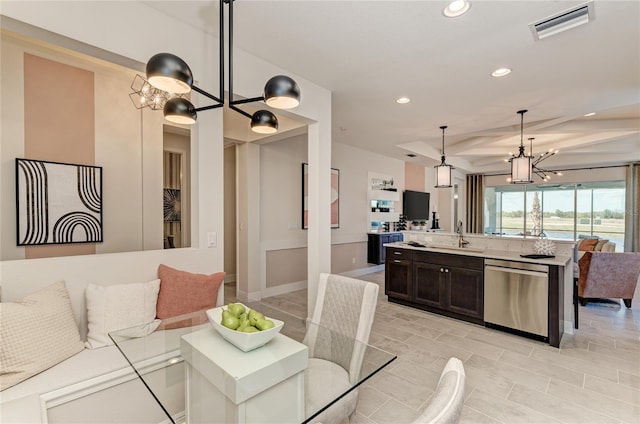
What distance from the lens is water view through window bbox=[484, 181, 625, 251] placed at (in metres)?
7.59

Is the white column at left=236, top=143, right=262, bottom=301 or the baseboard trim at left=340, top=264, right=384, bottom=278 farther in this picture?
the baseboard trim at left=340, top=264, right=384, bottom=278

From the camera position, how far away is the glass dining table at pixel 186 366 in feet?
3.84

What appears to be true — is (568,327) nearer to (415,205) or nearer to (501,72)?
(501,72)

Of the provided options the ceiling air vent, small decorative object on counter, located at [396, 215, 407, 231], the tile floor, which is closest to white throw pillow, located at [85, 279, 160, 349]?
the tile floor

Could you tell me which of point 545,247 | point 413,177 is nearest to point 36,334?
point 545,247

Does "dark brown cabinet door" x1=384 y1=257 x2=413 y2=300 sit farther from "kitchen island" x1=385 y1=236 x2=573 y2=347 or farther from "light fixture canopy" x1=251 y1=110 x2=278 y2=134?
"light fixture canopy" x1=251 y1=110 x2=278 y2=134

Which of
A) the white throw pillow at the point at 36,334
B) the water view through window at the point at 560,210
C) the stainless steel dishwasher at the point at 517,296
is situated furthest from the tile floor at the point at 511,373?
the water view through window at the point at 560,210

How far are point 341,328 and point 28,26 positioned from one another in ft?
8.32

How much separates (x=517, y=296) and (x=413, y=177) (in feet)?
16.8

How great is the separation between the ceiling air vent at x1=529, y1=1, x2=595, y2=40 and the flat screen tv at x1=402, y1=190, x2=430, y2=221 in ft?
17.8

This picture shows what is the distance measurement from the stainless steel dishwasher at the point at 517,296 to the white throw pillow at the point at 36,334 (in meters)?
3.85

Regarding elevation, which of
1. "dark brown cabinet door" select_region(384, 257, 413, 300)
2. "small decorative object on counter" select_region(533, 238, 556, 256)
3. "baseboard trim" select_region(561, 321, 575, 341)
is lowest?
"baseboard trim" select_region(561, 321, 575, 341)

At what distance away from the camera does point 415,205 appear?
7.74 m

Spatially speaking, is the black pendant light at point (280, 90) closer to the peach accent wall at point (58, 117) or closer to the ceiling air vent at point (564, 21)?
the ceiling air vent at point (564, 21)
